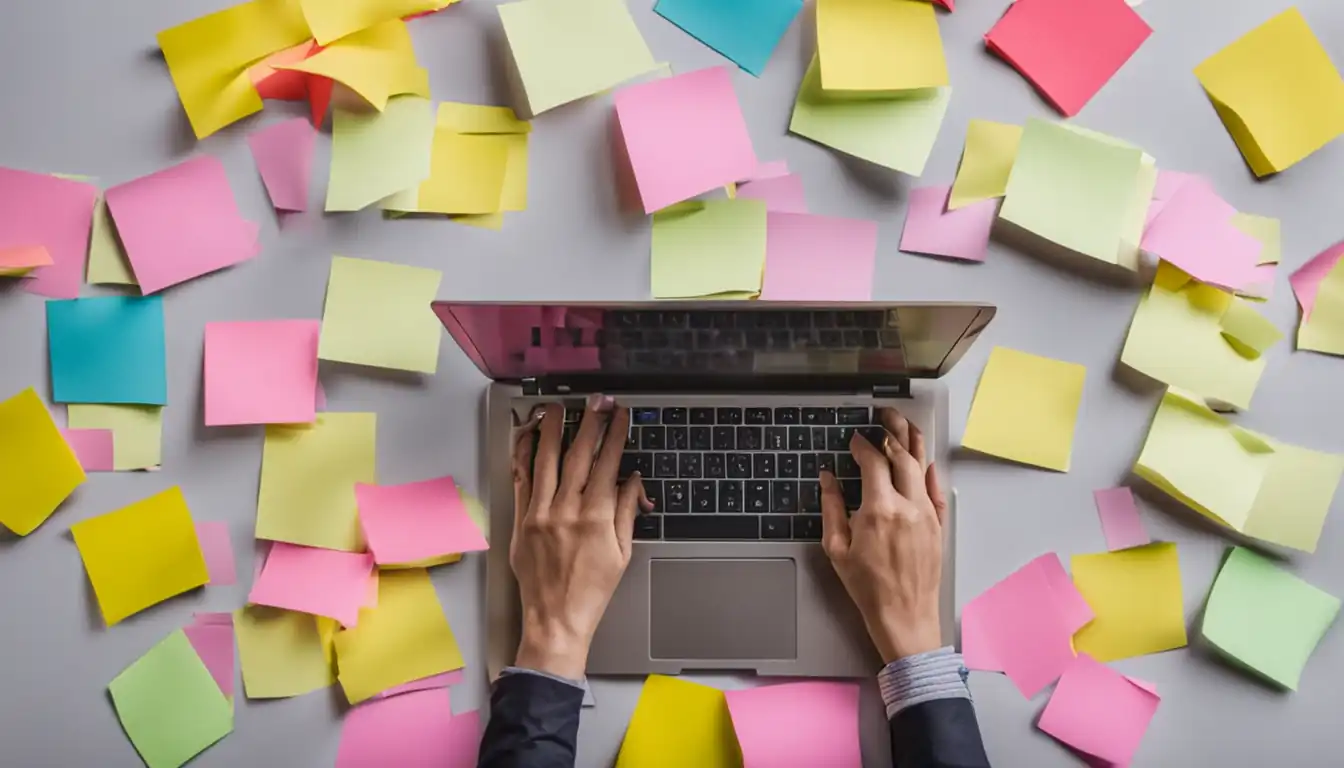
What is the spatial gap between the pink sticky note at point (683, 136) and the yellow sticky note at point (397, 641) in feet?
1.35

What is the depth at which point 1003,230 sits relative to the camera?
3.04ft

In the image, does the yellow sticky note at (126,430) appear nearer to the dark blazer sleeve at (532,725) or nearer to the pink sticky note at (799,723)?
the dark blazer sleeve at (532,725)

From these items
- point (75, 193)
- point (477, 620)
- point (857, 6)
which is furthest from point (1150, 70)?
point (75, 193)

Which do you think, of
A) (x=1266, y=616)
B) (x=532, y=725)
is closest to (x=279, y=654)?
(x=532, y=725)

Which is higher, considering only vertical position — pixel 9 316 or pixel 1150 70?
pixel 1150 70

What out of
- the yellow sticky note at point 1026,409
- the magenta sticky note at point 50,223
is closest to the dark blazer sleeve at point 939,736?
the yellow sticky note at point 1026,409

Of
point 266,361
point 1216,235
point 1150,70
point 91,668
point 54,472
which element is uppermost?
point 1150,70

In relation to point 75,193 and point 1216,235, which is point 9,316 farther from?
point 1216,235

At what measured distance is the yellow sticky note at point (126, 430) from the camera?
3.04 ft

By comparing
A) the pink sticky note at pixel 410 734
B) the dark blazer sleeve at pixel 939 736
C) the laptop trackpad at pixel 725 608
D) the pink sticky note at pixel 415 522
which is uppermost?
the pink sticky note at pixel 415 522

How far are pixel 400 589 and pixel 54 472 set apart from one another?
34cm

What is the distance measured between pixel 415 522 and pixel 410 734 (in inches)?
7.5

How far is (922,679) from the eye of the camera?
33.3 inches

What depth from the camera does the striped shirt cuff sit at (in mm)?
845
